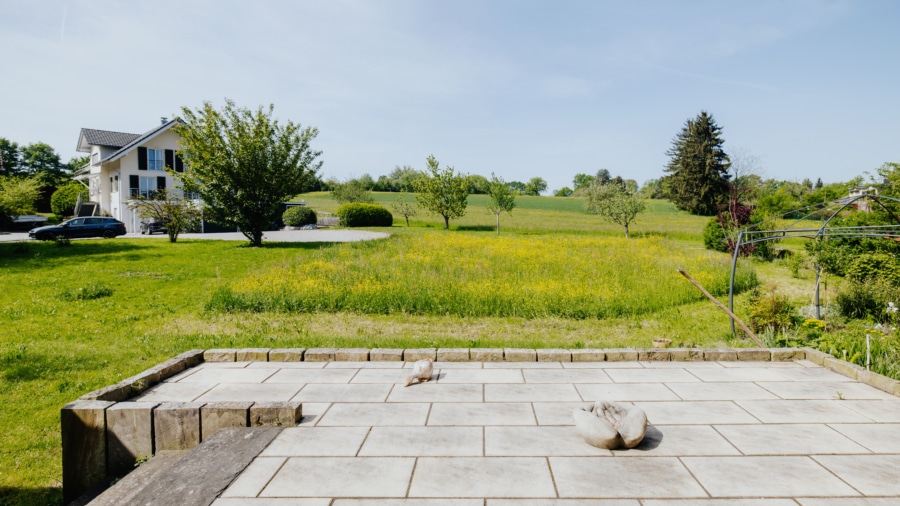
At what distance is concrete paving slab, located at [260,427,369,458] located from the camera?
11.8 feet

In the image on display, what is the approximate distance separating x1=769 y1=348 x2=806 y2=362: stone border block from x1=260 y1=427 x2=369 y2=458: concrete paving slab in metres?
5.09

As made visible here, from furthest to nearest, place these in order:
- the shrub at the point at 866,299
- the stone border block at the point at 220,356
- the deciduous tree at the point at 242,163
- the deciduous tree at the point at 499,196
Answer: the deciduous tree at the point at 499,196 < the deciduous tree at the point at 242,163 < the shrub at the point at 866,299 < the stone border block at the point at 220,356

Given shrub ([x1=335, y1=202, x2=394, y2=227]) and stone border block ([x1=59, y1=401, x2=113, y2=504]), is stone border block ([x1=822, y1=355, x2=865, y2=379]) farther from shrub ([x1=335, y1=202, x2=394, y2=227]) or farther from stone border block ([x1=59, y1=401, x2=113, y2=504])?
shrub ([x1=335, y1=202, x2=394, y2=227])

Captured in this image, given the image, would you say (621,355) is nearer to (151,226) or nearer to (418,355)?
(418,355)

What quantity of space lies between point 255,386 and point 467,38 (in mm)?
8535

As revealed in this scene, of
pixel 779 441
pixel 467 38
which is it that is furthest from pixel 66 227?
pixel 779 441

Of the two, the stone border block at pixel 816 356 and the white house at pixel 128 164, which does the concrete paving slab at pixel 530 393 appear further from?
the white house at pixel 128 164

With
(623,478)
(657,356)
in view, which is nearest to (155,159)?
(657,356)

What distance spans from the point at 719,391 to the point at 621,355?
1271 mm

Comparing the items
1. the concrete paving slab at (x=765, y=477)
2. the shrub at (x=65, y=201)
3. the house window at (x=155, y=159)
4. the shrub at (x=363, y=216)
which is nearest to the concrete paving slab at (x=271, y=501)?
the concrete paving slab at (x=765, y=477)

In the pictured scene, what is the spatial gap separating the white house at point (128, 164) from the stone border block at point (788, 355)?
3207 centimetres

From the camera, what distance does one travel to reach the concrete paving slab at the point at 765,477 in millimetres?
2990

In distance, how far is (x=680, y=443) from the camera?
369 cm

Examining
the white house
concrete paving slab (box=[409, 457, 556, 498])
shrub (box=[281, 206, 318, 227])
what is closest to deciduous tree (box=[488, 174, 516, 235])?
shrub (box=[281, 206, 318, 227])
